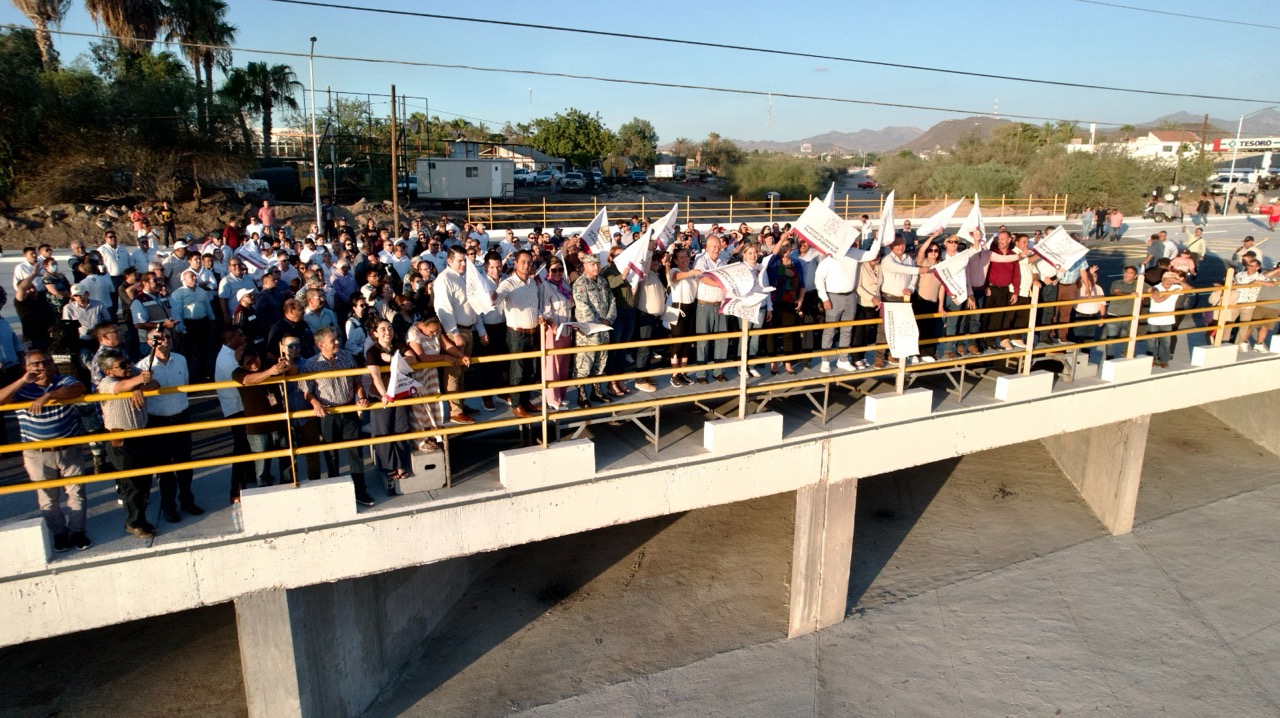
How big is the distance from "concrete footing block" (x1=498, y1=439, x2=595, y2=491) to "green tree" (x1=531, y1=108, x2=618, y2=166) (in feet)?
199

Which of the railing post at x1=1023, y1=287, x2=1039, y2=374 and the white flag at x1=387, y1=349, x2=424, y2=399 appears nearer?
the white flag at x1=387, y1=349, x2=424, y2=399

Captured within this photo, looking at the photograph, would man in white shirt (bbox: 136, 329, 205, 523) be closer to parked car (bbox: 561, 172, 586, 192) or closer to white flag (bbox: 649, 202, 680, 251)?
white flag (bbox: 649, 202, 680, 251)

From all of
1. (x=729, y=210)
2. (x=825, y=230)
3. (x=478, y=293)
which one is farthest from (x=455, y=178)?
(x=825, y=230)

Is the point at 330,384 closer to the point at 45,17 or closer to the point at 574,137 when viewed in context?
the point at 45,17

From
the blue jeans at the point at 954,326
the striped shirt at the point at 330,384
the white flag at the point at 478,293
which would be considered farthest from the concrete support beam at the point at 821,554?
the striped shirt at the point at 330,384

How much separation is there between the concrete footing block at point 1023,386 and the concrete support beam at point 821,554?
7.65ft

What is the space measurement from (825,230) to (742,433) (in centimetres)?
264

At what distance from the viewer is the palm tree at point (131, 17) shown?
1252 inches

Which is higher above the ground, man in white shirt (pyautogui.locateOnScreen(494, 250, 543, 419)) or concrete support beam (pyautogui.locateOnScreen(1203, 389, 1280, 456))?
man in white shirt (pyautogui.locateOnScreen(494, 250, 543, 419))

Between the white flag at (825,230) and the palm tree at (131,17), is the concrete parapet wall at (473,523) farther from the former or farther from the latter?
the palm tree at (131,17)

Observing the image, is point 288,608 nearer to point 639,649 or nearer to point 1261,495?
point 639,649

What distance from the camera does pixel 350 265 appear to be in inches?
455

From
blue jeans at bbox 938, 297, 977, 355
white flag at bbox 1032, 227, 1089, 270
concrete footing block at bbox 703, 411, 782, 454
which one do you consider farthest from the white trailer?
concrete footing block at bbox 703, 411, 782, 454

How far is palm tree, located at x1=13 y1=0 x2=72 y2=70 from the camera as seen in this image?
27.6 meters
